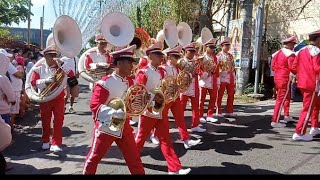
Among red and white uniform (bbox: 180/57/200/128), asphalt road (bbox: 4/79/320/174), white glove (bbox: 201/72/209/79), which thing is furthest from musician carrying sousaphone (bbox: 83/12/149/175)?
white glove (bbox: 201/72/209/79)

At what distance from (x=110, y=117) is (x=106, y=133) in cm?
20

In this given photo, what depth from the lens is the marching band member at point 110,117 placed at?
384cm

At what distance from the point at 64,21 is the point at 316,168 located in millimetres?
4005

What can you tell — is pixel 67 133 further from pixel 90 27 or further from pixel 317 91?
pixel 317 91

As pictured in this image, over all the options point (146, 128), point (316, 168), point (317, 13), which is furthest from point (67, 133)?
point (317, 13)

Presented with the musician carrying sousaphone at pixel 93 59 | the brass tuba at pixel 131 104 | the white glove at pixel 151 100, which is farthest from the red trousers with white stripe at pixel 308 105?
the musician carrying sousaphone at pixel 93 59

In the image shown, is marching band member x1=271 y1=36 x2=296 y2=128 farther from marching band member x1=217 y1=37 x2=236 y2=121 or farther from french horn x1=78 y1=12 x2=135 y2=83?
french horn x1=78 y1=12 x2=135 y2=83

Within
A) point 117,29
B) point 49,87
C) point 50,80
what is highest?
point 117,29

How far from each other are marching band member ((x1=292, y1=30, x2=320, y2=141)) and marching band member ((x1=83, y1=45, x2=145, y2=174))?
3613 millimetres

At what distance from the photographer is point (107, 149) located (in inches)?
156

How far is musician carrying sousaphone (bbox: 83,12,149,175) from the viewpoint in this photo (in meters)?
3.83

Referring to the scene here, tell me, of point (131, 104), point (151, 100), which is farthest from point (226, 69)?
point (131, 104)

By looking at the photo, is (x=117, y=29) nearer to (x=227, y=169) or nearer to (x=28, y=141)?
(x=227, y=169)

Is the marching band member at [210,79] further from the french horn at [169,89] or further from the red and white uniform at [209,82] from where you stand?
the french horn at [169,89]
